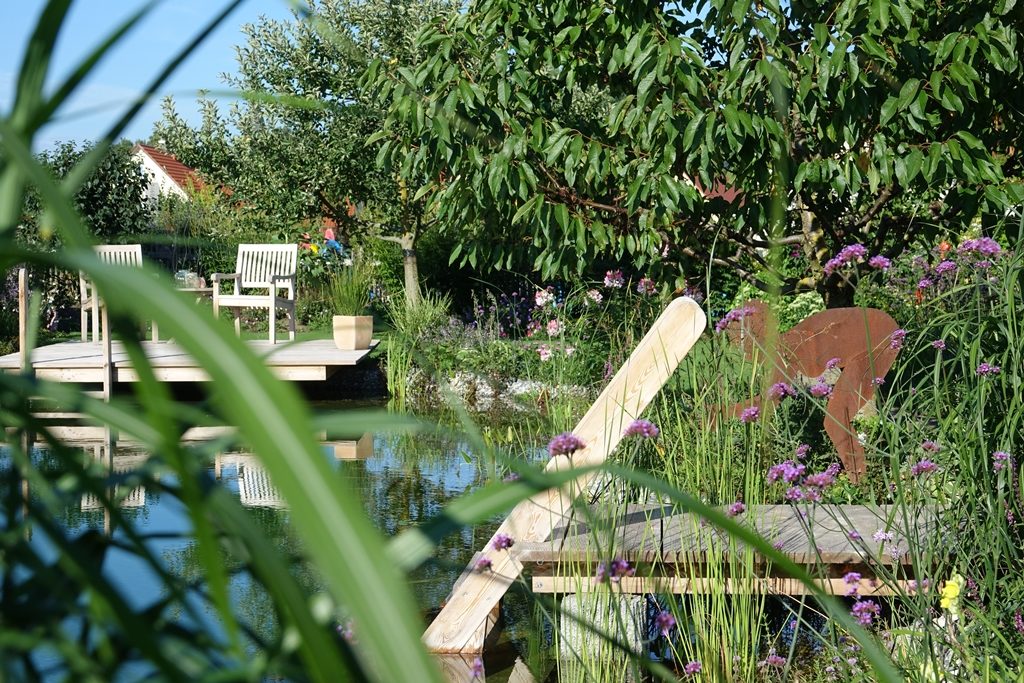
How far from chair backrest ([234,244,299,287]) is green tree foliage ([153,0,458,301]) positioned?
1922mm

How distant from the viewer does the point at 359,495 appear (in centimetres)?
578

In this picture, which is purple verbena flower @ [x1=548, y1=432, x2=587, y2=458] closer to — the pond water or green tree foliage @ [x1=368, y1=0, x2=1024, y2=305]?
the pond water

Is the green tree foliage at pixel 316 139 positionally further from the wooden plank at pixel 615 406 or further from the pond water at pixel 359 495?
the wooden plank at pixel 615 406

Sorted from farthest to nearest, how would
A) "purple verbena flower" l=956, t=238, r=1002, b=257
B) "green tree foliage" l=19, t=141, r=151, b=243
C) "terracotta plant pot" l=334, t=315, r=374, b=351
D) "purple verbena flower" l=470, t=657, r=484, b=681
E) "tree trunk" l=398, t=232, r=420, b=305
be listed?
1. "green tree foliage" l=19, t=141, r=151, b=243
2. "tree trunk" l=398, t=232, r=420, b=305
3. "terracotta plant pot" l=334, t=315, r=374, b=351
4. "purple verbena flower" l=956, t=238, r=1002, b=257
5. "purple verbena flower" l=470, t=657, r=484, b=681

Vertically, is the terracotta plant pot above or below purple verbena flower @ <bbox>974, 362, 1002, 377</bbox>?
below

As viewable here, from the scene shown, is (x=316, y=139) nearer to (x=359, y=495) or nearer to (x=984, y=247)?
(x=359, y=495)

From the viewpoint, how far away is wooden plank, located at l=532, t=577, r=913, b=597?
2.56 meters

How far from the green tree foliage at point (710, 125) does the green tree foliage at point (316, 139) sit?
7.26 m

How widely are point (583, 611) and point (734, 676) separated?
0.44 m

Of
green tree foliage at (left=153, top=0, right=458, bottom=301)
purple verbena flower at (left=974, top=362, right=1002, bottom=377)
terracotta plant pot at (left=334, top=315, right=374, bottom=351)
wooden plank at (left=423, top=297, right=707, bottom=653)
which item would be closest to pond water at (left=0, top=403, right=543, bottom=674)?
wooden plank at (left=423, top=297, right=707, bottom=653)

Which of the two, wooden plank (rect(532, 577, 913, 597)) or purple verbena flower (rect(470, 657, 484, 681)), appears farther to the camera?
wooden plank (rect(532, 577, 913, 597))

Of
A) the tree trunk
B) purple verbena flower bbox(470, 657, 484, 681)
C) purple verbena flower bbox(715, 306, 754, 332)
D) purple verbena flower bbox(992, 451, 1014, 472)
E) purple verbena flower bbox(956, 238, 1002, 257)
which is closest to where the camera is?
purple verbena flower bbox(470, 657, 484, 681)

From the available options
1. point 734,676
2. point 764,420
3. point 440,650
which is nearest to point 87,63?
point 764,420

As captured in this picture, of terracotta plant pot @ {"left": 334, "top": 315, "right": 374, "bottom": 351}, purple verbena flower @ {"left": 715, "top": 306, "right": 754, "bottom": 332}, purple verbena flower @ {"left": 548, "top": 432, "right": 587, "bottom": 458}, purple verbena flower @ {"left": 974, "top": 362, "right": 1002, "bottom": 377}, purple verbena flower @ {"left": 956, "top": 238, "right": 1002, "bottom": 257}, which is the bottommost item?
terracotta plant pot @ {"left": 334, "top": 315, "right": 374, "bottom": 351}
